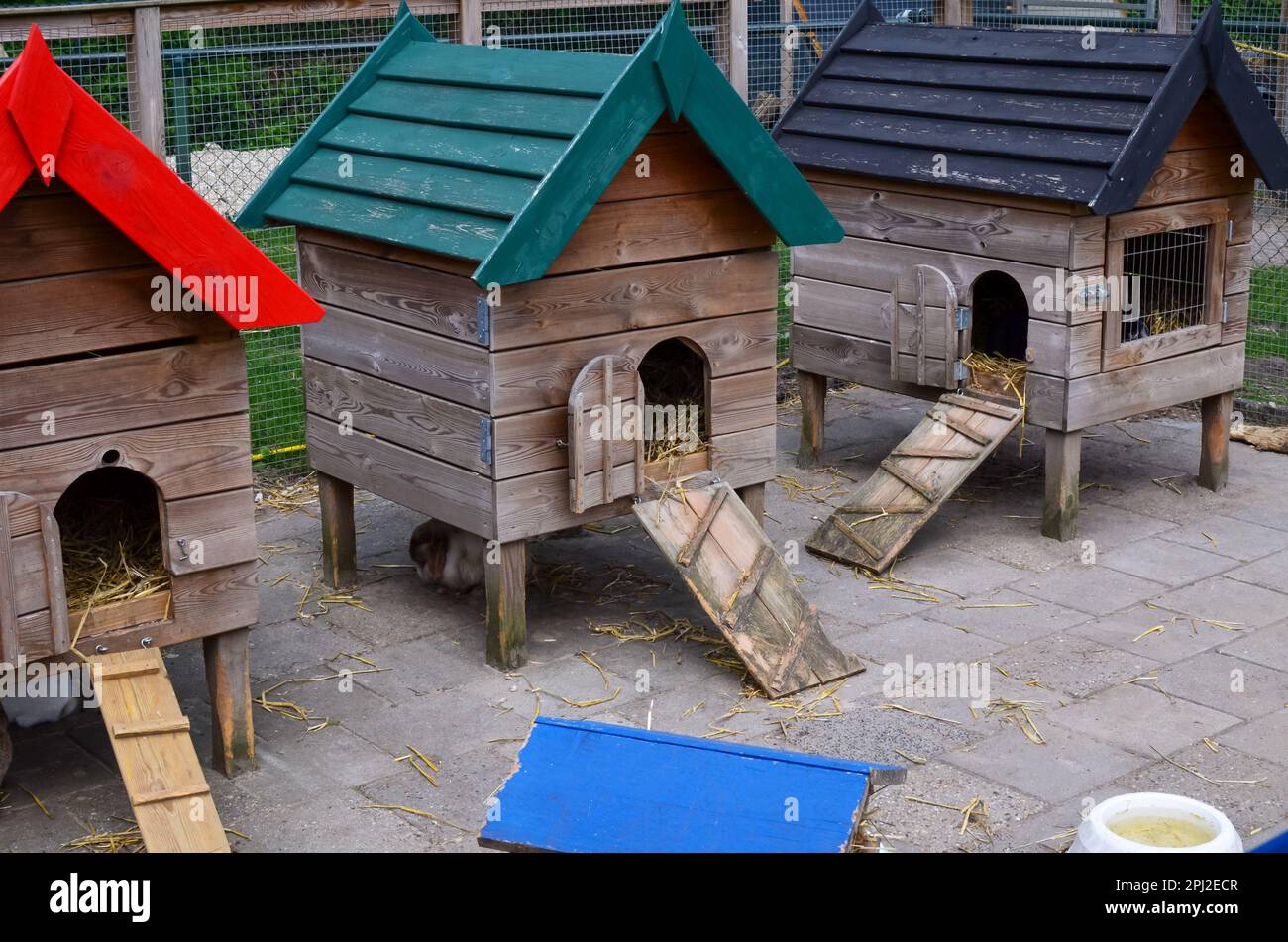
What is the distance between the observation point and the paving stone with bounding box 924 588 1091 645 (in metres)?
5.74

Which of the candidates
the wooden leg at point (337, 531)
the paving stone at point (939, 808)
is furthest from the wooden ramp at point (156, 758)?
the wooden leg at point (337, 531)

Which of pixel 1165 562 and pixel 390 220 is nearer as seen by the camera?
pixel 390 220

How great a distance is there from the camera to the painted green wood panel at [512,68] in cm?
523

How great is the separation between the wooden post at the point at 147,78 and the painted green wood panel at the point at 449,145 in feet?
3.77

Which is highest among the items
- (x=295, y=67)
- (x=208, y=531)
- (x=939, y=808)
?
(x=295, y=67)

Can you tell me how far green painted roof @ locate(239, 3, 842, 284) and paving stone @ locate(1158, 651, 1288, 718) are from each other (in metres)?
1.91

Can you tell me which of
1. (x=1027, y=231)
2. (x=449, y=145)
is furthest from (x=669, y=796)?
(x=1027, y=231)

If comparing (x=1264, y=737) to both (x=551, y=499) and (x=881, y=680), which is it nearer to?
(x=881, y=680)

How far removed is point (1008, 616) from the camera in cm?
589

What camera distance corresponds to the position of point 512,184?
16.8 feet

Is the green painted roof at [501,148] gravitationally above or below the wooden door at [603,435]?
above

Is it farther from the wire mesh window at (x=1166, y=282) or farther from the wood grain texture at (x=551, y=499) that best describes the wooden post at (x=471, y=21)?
the wire mesh window at (x=1166, y=282)

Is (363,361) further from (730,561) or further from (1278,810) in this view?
(1278,810)

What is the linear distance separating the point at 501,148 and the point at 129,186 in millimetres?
1585
